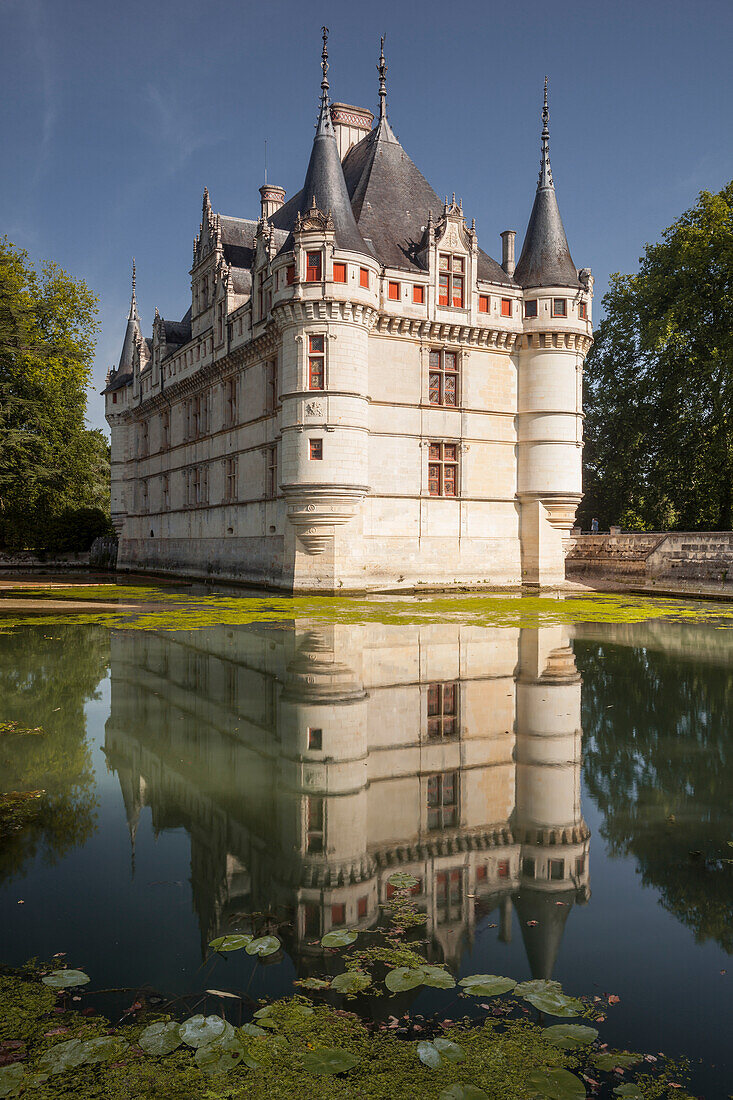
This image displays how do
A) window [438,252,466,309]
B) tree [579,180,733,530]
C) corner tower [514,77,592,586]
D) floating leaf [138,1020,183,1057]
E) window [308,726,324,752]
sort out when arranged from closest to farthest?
floating leaf [138,1020,183,1057], window [308,726,324,752], window [438,252,466,309], corner tower [514,77,592,586], tree [579,180,733,530]

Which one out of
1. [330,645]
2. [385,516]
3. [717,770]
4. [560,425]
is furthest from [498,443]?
[717,770]

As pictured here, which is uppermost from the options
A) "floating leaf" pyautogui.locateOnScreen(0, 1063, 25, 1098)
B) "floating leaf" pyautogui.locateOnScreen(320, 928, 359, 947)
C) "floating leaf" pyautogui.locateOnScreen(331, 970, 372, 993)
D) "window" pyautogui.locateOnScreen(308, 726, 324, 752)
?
"window" pyautogui.locateOnScreen(308, 726, 324, 752)

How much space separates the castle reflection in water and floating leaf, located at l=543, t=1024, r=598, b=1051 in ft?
1.34

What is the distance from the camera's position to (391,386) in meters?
25.9

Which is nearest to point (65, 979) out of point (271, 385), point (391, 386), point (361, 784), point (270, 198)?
point (361, 784)

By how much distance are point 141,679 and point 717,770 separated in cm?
692

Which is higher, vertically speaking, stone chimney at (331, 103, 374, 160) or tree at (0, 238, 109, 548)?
stone chimney at (331, 103, 374, 160)

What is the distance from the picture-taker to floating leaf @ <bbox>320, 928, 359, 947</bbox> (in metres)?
3.69

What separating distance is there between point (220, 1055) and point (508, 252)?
3021 centimetres

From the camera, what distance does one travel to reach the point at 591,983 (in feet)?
11.1

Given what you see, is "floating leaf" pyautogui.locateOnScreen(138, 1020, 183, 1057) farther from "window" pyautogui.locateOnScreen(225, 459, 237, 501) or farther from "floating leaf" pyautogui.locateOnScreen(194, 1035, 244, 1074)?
"window" pyautogui.locateOnScreen(225, 459, 237, 501)

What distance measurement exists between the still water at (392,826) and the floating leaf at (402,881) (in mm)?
61

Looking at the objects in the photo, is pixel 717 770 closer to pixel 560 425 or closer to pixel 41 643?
pixel 41 643

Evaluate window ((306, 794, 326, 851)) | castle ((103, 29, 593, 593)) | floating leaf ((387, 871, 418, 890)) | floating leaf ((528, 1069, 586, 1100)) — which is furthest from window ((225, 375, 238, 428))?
floating leaf ((528, 1069, 586, 1100))
